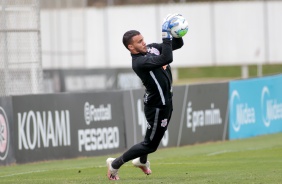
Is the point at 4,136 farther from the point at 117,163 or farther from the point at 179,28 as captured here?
the point at 179,28

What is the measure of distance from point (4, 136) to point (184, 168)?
4554 mm

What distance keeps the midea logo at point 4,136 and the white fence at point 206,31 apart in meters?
28.8

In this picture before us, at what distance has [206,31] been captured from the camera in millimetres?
46969

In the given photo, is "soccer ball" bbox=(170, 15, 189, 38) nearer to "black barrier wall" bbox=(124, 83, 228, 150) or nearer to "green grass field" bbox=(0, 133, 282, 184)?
"green grass field" bbox=(0, 133, 282, 184)

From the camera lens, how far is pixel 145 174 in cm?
1376

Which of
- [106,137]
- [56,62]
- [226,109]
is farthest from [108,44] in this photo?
[106,137]

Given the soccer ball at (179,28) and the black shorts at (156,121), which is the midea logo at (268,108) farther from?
the soccer ball at (179,28)

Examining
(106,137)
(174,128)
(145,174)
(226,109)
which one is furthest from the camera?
(226,109)

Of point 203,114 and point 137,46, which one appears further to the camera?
point 203,114

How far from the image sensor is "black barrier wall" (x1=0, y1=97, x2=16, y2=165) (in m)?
17.9

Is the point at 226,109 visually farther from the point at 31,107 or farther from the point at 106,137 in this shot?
the point at 31,107

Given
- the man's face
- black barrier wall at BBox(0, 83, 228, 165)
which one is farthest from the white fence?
the man's face

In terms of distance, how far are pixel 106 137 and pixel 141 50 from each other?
786cm

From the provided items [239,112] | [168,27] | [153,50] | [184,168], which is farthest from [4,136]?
[239,112]
